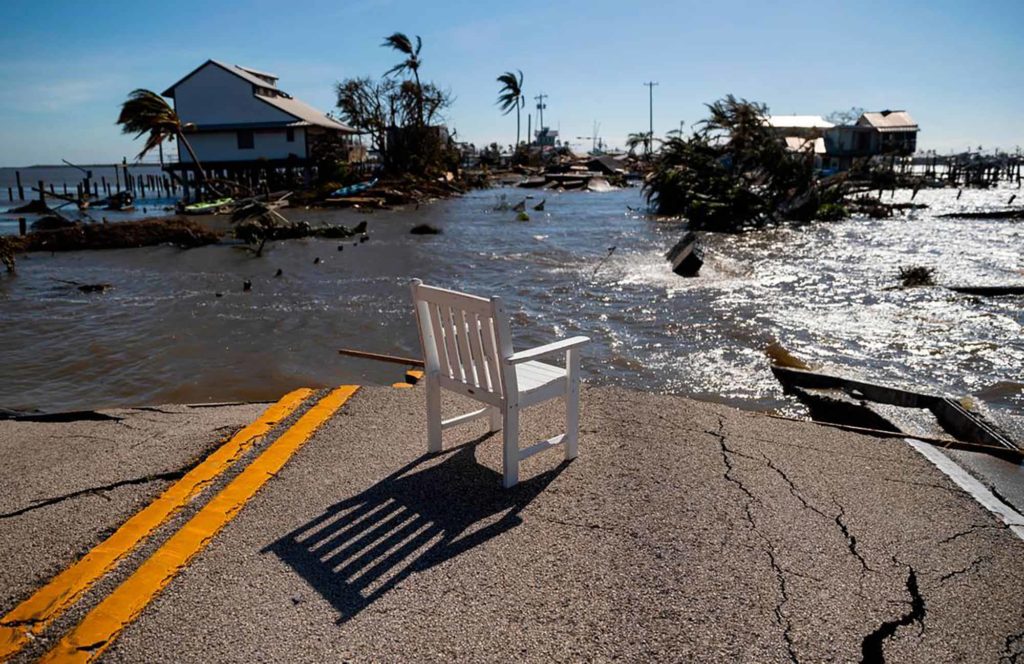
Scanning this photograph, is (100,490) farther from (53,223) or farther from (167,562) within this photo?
(53,223)

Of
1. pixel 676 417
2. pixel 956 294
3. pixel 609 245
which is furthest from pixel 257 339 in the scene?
pixel 609 245

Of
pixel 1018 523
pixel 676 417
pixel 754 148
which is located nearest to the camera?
pixel 1018 523

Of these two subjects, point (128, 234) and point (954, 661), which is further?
point (128, 234)

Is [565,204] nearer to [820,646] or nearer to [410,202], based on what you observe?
[410,202]

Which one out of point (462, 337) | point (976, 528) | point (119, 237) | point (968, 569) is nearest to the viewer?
point (968, 569)

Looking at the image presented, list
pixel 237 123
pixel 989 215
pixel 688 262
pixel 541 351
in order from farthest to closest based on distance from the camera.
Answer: pixel 237 123
pixel 989 215
pixel 688 262
pixel 541 351

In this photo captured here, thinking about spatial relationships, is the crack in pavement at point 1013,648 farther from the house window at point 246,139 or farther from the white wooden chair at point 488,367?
the house window at point 246,139

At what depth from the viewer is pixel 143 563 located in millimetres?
3336

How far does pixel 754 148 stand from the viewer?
28.6 metres

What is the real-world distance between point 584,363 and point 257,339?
4768 millimetres

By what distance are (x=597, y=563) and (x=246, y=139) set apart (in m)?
44.2

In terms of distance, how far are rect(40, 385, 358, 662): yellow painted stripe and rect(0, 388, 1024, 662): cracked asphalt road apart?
6 centimetres

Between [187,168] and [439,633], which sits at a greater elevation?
[187,168]

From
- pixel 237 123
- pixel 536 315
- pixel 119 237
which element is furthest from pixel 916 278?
pixel 237 123
